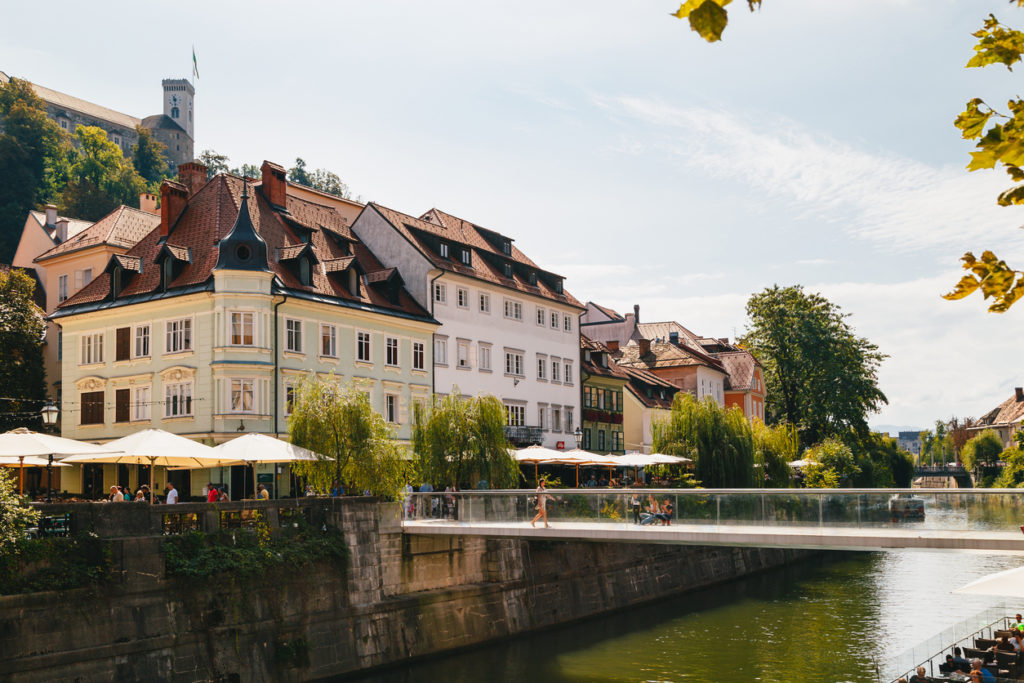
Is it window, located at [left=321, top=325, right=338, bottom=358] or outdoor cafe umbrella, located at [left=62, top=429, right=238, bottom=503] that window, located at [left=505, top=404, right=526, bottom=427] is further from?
outdoor cafe umbrella, located at [left=62, top=429, right=238, bottom=503]

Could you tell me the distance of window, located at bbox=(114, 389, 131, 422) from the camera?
4234 centimetres

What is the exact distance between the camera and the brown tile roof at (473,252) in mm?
50750

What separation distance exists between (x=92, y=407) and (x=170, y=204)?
9014 mm

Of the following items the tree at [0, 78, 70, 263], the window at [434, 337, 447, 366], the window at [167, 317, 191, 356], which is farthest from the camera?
the tree at [0, 78, 70, 263]

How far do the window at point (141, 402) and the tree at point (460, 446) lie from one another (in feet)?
35.9

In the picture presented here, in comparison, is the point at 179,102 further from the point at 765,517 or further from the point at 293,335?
the point at 765,517

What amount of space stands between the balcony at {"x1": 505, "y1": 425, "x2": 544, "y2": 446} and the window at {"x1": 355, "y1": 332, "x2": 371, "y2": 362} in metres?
9.29

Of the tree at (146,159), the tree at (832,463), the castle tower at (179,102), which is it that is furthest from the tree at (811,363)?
the castle tower at (179,102)

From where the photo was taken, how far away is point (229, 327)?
39.7 meters

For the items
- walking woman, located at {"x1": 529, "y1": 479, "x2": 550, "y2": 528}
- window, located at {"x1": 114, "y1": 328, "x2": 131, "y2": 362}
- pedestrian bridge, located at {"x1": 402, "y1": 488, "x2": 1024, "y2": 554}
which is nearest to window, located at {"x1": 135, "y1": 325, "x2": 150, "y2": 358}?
window, located at {"x1": 114, "y1": 328, "x2": 131, "y2": 362}

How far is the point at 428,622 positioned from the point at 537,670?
3.82 metres

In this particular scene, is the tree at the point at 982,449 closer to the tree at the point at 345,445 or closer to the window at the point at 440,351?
the window at the point at 440,351

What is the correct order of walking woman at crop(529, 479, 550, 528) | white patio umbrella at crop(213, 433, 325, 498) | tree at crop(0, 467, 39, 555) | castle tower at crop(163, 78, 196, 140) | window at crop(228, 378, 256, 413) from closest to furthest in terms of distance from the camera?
tree at crop(0, 467, 39, 555) < white patio umbrella at crop(213, 433, 325, 498) < walking woman at crop(529, 479, 550, 528) < window at crop(228, 378, 256, 413) < castle tower at crop(163, 78, 196, 140)

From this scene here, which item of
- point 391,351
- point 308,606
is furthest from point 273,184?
point 308,606
